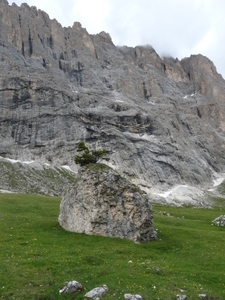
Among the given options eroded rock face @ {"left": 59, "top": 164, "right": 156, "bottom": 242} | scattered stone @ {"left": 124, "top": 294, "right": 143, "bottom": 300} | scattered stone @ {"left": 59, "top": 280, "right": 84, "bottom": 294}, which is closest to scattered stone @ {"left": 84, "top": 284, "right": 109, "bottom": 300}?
scattered stone @ {"left": 59, "top": 280, "right": 84, "bottom": 294}

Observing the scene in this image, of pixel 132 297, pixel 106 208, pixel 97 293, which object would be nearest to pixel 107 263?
pixel 97 293

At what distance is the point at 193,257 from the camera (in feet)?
96.0

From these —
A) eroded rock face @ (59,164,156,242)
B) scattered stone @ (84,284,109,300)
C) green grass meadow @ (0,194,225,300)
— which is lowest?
scattered stone @ (84,284,109,300)

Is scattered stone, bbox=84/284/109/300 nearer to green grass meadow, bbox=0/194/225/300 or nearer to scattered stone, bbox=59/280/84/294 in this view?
green grass meadow, bbox=0/194/225/300

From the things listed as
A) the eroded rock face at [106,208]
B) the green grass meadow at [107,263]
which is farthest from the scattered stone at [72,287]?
the eroded rock face at [106,208]

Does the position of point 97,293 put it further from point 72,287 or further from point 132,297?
point 132,297

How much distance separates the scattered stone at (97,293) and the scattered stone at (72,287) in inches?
33.0

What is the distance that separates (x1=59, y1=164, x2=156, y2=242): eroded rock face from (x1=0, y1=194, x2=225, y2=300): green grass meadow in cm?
149

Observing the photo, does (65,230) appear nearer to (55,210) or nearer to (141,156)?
(55,210)

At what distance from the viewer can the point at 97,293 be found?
19078 millimetres

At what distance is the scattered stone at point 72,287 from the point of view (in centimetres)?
1944

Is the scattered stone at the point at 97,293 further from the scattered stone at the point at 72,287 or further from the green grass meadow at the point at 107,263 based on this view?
the scattered stone at the point at 72,287

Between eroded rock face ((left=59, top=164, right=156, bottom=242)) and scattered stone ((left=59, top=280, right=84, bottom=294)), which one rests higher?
eroded rock face ((left=59, top=164, right=156, bottom=242))

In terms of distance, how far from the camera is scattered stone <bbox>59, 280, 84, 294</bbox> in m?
19.4
